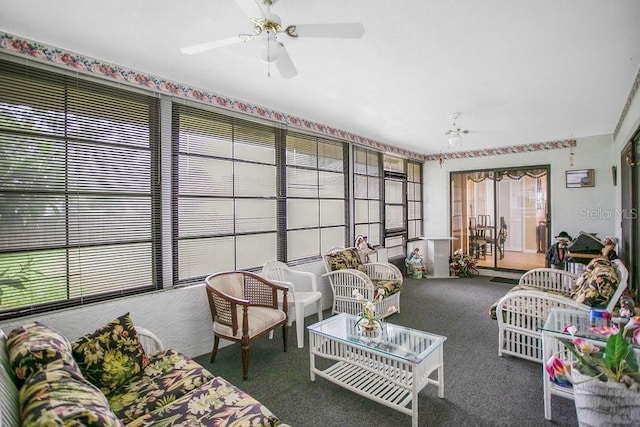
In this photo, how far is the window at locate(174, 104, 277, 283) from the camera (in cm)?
295

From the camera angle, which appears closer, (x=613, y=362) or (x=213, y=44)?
(x=613, y=362)

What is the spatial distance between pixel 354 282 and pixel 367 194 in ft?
6.44

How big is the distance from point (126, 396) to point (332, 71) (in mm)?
2585

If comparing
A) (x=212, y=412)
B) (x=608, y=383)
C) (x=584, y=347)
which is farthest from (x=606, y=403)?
(x=212, y=412)

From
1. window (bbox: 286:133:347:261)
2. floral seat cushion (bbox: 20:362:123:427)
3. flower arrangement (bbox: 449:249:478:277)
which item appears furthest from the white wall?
floral seat cushion (bbox: 20:362:123:427)

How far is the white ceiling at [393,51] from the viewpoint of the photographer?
5.83 feet

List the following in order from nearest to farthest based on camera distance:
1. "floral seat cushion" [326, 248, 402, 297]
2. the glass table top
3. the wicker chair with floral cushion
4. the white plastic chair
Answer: the glass table top
the white plastic chair
the wicker chair with floral cushion
"floral seat cushion" [326, 248, 402, 297]

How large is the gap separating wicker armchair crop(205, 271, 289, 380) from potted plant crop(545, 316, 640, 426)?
6.63 ft

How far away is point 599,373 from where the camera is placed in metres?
1.32

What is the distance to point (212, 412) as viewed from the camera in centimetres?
151

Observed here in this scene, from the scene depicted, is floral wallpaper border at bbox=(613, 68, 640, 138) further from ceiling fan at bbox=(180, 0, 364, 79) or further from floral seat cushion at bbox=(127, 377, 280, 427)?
floral seat cushion at bbox=(127, 377, 280, 427)

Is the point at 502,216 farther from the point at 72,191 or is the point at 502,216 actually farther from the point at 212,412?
the point at 72,191

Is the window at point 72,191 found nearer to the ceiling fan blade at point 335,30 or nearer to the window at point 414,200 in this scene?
the ceiling fan blade at point 335,30

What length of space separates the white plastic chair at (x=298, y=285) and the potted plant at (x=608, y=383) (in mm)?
2130
